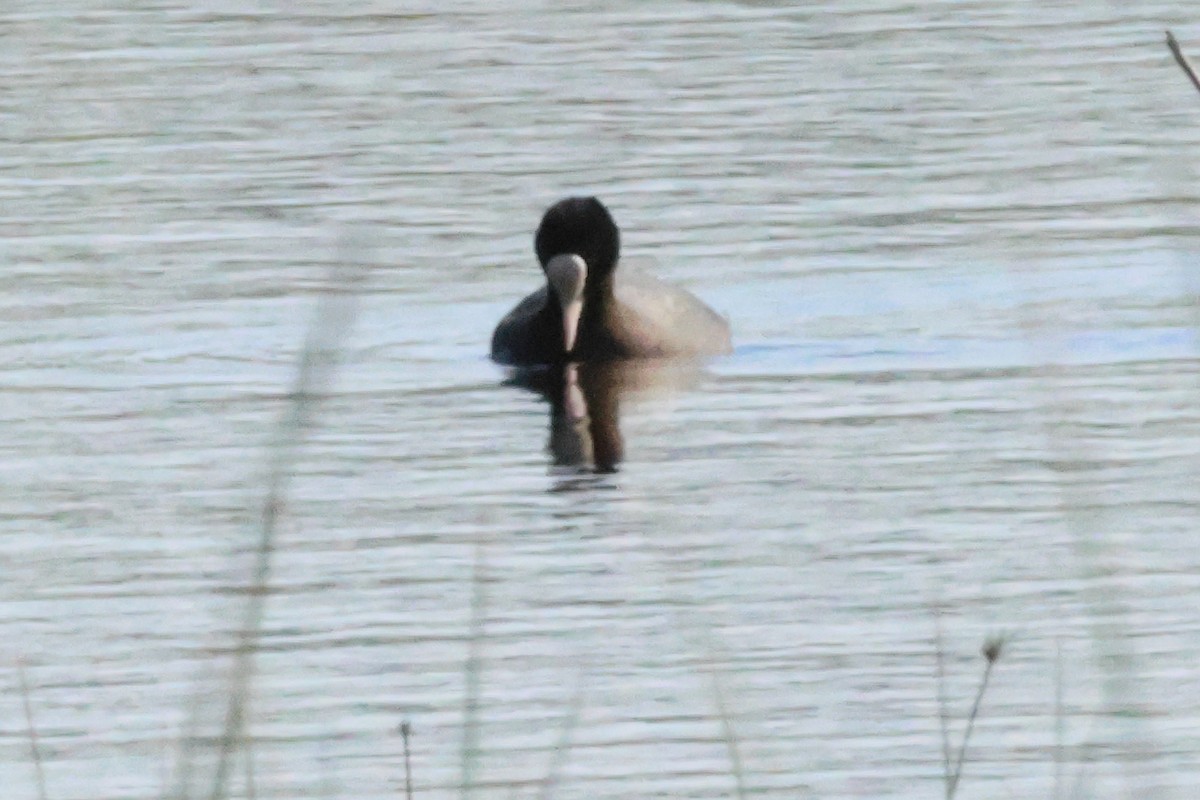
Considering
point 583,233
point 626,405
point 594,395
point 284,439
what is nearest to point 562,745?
point 284,439

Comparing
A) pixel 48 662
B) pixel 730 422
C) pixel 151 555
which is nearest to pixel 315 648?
pixel 48 662

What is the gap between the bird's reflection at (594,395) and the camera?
35.9 ft

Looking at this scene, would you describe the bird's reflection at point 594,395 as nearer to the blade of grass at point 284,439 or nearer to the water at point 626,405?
the water at point 626,405

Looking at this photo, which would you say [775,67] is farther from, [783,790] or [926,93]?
[783,790]

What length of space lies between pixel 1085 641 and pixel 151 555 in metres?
2.78

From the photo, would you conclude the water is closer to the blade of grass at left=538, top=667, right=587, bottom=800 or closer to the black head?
the blade of grass at left=538, top=667, right=587, bottom=800

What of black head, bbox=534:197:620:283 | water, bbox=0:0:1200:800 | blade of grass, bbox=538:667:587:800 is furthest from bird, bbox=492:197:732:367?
blade of grass, bbox=538:667:587:800

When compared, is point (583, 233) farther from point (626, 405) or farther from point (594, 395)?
point (626, 405)

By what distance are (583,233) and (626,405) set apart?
1442mm

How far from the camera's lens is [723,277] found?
571 inches

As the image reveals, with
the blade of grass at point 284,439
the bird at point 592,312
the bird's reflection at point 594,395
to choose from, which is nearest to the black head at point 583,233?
the bird at point 592,312

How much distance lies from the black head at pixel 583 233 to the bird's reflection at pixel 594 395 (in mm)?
488

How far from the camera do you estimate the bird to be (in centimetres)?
1302

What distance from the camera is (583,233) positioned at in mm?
13398
